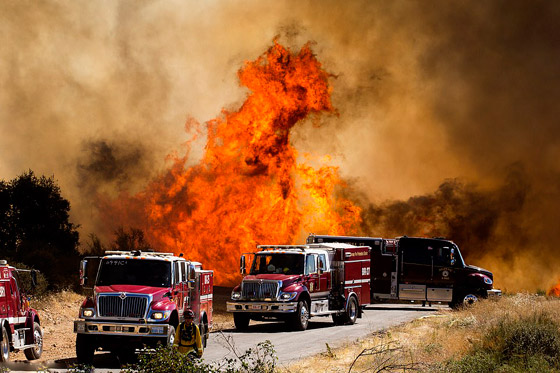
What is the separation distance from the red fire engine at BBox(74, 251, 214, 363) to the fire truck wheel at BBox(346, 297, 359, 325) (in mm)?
11257

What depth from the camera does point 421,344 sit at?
73.2 feet

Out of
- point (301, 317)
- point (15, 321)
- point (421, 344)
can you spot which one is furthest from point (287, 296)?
point (15, 321)

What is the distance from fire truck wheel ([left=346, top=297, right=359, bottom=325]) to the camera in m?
31.9

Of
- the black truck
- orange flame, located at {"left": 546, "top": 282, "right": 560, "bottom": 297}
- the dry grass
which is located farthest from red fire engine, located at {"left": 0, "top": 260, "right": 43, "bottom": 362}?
orange flame, located at {"left": 546, "top": 282, "right": 560, "bottom": 297}

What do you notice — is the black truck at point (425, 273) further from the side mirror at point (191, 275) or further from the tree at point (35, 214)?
the tree at point (35, 214)

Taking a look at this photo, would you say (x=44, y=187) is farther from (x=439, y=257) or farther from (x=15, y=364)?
(x=15, y=364)

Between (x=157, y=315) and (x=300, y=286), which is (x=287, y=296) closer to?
(x=300, y=286)

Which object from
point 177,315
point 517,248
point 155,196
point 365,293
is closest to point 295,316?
point 365,293

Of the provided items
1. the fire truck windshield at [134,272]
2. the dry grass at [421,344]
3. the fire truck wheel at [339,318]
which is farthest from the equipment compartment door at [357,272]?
the fire truck windshield at [134,272]

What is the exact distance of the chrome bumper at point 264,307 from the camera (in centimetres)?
2803

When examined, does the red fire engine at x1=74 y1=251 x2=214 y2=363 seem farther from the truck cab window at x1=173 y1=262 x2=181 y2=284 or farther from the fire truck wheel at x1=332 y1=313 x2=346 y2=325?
the fire truck wheel at x1=332 y1=313 x2=346 y2=325

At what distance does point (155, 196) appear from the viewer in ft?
219

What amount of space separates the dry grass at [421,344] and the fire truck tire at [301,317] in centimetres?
314

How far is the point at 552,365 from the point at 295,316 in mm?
11274
